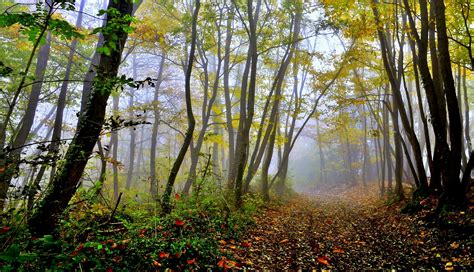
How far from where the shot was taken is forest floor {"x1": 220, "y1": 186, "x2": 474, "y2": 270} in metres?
4.66

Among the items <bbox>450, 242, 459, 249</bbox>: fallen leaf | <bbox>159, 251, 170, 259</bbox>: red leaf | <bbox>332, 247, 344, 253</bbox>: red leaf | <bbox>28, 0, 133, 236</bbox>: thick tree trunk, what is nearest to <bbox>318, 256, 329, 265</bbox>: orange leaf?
<bbox>332, 247, 344, 253</bbox>: red leaf

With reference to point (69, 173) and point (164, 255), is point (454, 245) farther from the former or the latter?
point (69, 173)

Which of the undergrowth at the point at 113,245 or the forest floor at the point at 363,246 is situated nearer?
the undergrowth at the point at 113,245

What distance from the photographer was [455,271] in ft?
13.1

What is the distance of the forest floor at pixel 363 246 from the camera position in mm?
4656

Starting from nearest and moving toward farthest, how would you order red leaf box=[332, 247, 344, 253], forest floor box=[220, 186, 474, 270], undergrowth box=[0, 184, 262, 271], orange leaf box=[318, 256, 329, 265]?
undergrowth box=[0, 184, 262, 271] < forest floor box=[220, 186, 474, 270] < orange leaf box=[318, 256, 329, 265] < red leaf box=[332, 247, 344, 253]

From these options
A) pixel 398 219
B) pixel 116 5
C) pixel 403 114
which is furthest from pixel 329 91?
pixel 116 5

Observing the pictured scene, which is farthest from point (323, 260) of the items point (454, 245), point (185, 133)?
point (185, 133)

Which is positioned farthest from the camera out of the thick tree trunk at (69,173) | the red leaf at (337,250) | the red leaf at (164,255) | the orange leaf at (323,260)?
the red leaf at (337,250)

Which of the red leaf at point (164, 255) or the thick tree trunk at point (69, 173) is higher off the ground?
the thick tree trunk at point (69, 173)

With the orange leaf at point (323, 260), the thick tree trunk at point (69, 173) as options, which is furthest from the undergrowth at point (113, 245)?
the orange leaf at point (323, 260)

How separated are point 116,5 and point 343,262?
5540mm

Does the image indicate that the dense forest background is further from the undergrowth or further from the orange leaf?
the orange leaf

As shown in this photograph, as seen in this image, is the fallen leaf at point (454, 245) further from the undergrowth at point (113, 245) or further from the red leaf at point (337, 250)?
the undergrowth at point (113, 245)
